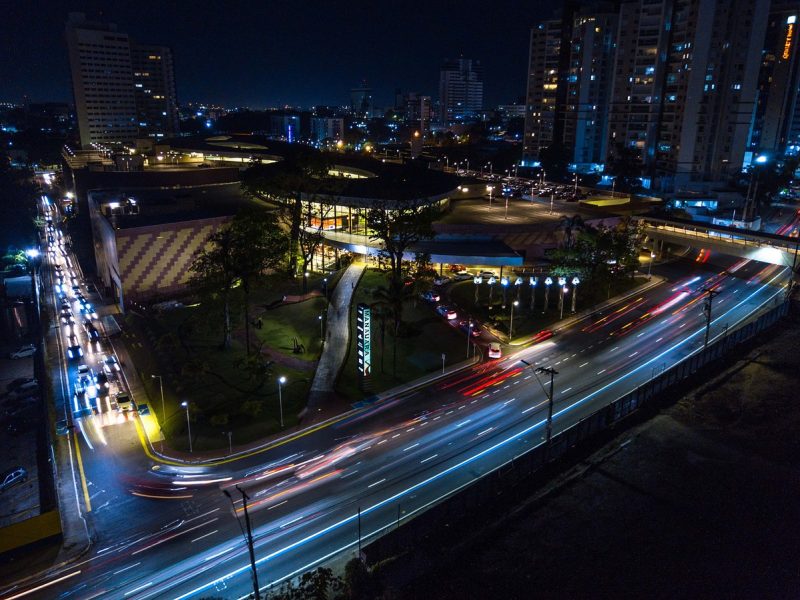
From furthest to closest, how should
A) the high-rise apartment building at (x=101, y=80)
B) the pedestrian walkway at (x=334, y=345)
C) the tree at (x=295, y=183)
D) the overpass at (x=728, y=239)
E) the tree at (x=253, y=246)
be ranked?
the high-rise apartment building at (x=101, y=80) < the overpass at (x=728, y=239) < the tree at (x=295, y=183) < the tree at (x=253, y=246) < the pedestrian walkway at (x=334, y=345)

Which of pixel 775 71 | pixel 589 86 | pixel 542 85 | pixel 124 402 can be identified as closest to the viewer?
pixel 124 402

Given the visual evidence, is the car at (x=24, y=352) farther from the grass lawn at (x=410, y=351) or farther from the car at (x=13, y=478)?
the grass lawn at (x=410, y=351)

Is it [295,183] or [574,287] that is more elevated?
[295,183]

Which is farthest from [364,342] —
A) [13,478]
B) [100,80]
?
[100,80]

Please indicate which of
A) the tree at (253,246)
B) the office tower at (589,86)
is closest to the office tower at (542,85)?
the office tower at (589,86)

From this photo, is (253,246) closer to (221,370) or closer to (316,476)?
(221,370)

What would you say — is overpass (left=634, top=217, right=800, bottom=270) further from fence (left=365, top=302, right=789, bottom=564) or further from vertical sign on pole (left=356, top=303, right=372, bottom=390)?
vertical sign on pole (left=356, top=303, right=372, bottom=390)

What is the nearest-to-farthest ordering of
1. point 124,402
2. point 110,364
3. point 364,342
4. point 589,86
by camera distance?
point 124,402 < point 364,342 < point 110,364 < point 589,86
